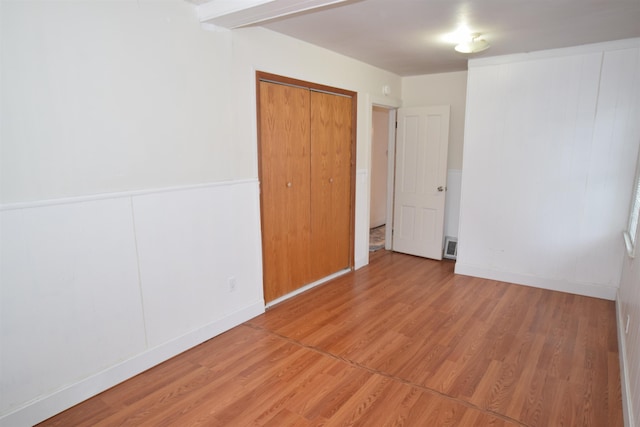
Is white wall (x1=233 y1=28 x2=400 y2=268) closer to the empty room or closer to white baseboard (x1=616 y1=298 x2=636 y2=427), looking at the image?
the empty room

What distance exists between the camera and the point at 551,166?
12.1ft

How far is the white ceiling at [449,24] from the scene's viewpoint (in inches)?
96.1

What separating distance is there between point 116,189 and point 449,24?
2.66 metres

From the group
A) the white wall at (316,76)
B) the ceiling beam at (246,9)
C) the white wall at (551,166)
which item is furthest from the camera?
the white wall at (551,166)

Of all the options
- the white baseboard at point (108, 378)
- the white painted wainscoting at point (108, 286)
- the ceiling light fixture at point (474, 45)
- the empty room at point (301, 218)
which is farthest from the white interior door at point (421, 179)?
the white baseboard at point (108, 378)

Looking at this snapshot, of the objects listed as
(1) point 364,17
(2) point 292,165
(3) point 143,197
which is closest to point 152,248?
(3) point 143,197

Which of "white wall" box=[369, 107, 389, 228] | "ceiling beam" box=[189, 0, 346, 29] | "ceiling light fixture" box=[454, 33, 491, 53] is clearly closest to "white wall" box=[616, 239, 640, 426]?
"ceiling light fixture" box=[454, 33, 491, 53]

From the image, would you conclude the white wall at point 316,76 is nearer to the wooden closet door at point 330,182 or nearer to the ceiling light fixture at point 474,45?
the wooden closet door at point 330,182

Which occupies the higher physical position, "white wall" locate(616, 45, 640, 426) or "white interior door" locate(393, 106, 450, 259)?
"white interior door" locate(393, 106, 450, 259)

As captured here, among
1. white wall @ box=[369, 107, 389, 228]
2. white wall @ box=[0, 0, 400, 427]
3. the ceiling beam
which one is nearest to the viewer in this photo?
white wall @ box=[0, 0, 400, 427]

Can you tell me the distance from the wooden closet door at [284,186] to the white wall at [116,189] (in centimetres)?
18

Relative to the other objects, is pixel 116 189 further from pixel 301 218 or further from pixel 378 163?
pixel 378 163

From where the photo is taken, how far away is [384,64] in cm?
425

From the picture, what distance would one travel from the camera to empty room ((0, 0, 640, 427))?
6.36ft
